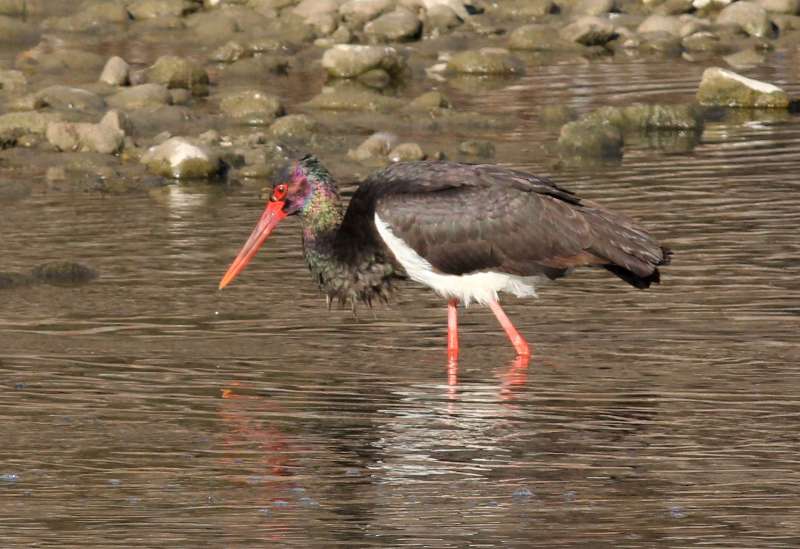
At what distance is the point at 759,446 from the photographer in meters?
8.62

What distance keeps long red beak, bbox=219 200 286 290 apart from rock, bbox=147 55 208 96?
38.1ft

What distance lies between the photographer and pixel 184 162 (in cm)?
1741

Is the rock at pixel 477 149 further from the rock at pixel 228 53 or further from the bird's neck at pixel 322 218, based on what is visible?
the rock at pixel 228 53

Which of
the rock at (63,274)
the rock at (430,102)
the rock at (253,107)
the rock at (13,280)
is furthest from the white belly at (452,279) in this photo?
the rock at (430,102)

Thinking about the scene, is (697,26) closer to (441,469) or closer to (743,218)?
(743,218)

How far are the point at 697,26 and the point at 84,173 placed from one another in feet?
40.4

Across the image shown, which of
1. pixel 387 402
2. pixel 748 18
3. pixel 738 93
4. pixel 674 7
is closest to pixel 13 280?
pixel 387 402

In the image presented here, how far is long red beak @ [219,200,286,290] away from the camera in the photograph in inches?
446

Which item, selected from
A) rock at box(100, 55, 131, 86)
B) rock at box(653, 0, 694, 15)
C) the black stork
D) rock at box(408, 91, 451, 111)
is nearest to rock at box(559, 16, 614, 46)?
rock at box(653, 0, 694, 15)

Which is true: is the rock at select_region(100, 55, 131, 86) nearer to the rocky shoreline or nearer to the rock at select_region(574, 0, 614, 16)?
the rocky shoreline

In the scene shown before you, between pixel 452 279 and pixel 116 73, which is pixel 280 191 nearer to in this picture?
pixel 452 279

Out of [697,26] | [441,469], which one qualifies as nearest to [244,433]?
[441,469]

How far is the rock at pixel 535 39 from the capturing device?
26781 mm

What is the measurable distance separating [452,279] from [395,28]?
657 inches
